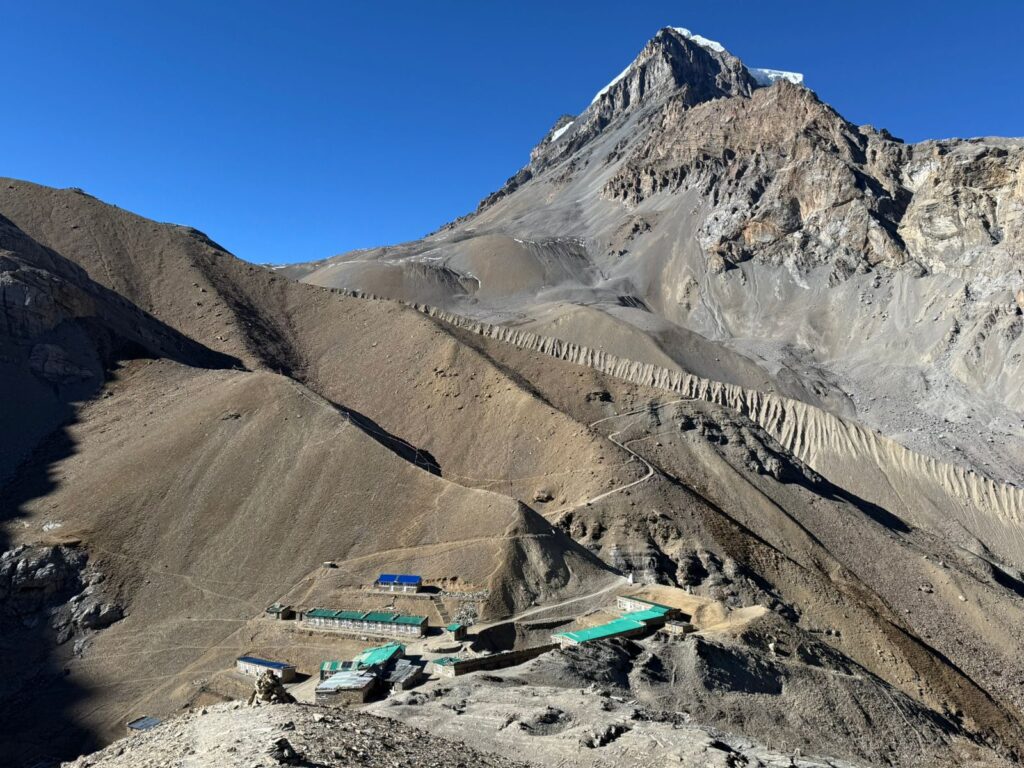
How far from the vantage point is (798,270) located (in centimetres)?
14650

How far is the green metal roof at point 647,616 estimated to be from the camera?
3628 centimetres

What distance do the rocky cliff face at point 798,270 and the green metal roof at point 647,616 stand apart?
71.0 metres

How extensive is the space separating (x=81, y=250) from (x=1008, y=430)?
357ft

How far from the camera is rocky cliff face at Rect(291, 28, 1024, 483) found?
11288 cm

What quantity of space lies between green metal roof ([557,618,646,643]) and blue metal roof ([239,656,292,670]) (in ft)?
40.3

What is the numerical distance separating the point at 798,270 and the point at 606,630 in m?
125

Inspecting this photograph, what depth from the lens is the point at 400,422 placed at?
69562 millimetres

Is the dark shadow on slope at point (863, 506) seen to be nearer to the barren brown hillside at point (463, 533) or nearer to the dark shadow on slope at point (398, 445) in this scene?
the barren brown hillside at point (463, 533)

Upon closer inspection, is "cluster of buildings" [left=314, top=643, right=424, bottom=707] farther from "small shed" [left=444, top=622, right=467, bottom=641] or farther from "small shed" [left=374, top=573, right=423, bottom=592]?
"small shed" [left=374, top=573, right=423, bottom=592]

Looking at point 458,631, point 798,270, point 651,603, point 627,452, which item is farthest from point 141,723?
point 798,270

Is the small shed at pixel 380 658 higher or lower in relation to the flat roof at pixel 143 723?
higher

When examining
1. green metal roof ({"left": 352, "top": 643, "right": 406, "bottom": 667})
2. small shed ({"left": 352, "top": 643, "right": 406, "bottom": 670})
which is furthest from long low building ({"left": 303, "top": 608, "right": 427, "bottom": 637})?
small shed ({"left": 352, "top": 643, "right": 406, "bottom": 670})

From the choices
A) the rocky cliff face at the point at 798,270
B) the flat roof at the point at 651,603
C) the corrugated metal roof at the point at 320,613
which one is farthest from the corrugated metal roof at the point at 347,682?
the rocky cliff face at the point at 798,270

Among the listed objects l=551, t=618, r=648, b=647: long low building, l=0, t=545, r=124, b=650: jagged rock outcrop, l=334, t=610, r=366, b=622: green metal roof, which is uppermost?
l=551, t=618, r=648, b=647: long low building
